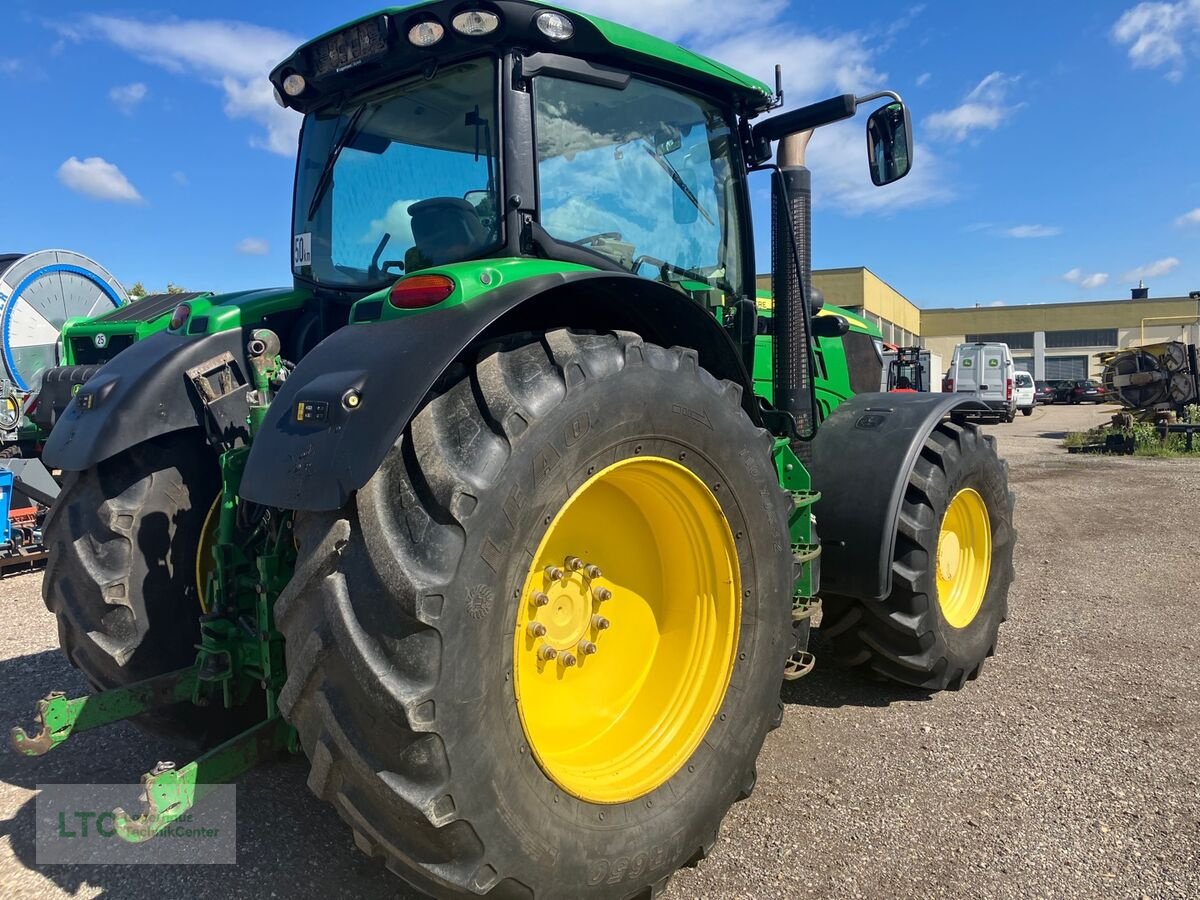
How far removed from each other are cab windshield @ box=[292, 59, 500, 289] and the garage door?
5414 centimetres

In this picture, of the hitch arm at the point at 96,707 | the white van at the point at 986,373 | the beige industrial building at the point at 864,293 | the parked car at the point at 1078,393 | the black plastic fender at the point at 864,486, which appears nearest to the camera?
the hitch arm at the point at 96,707

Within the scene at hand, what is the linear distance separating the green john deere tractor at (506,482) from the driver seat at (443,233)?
0.01 m

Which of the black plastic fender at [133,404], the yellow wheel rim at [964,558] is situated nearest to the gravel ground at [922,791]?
the yellow wheel rim at [964,558]

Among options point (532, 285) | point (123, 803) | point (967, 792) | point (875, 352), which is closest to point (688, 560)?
point (532, 285)

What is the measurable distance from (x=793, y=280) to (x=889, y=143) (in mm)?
655

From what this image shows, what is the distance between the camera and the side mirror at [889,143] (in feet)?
10.9

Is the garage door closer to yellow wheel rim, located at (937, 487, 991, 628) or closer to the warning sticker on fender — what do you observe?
yellow wheel rim, located at (937, 487, 991, 628)

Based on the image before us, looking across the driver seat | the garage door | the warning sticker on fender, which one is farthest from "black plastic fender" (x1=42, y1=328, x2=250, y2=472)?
the garage door

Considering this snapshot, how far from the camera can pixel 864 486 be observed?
3.60 meters

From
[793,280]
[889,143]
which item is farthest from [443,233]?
[889,143]

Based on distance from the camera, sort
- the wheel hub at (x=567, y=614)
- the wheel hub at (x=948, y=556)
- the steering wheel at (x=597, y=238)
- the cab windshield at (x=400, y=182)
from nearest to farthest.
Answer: the wheel hub at (x=567, y=614), the cab windshield at (x=400, y=182), the steering wheel at (x=597, y=238), the wheel hub at (x=948, y=556)

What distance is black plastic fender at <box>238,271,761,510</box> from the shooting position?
1812 millimetres

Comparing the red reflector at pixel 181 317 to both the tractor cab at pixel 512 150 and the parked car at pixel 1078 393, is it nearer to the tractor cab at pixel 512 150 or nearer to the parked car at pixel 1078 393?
the tractor cab at pixel 512 150

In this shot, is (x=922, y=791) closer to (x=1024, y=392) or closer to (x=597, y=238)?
(x=597, y=238)
